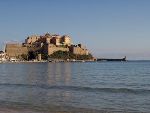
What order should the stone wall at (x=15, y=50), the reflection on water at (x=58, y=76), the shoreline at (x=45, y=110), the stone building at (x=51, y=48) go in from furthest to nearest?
the stone wall at (x=15, y=50) < the stone building at (x=51, y=48) < the reflection on water at (x=58, y=76) < the shoreline at (x=45, y=110)

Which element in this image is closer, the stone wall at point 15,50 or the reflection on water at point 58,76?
the reflection on water at point 58,76

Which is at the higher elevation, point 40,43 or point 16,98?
point 40,43

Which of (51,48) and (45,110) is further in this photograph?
(51,48)

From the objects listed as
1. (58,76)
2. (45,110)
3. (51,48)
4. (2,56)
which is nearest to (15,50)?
(2,56)

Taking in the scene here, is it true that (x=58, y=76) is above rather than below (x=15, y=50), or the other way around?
below

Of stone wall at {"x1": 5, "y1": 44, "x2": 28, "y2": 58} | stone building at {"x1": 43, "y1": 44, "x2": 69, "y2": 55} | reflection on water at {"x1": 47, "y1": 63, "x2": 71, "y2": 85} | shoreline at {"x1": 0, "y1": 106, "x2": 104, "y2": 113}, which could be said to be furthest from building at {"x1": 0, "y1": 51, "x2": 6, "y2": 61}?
shoreline at {"x1": 0, "y1": 106, "x2": 104, "y2": 113}

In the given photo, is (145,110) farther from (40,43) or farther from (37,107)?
(40,43)

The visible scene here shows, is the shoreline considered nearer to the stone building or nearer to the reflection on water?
the reflection on water

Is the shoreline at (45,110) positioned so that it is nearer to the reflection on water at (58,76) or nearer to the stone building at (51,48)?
the reflection on water at (58,76)

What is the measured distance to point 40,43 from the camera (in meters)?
195

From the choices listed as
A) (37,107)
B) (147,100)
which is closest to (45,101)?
(37,107)

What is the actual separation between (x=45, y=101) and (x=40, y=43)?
576 feet

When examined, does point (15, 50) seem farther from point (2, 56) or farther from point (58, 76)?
point (58, 76)

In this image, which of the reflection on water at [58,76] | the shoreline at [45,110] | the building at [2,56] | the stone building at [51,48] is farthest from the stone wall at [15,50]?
the shoreline at [45,110]
